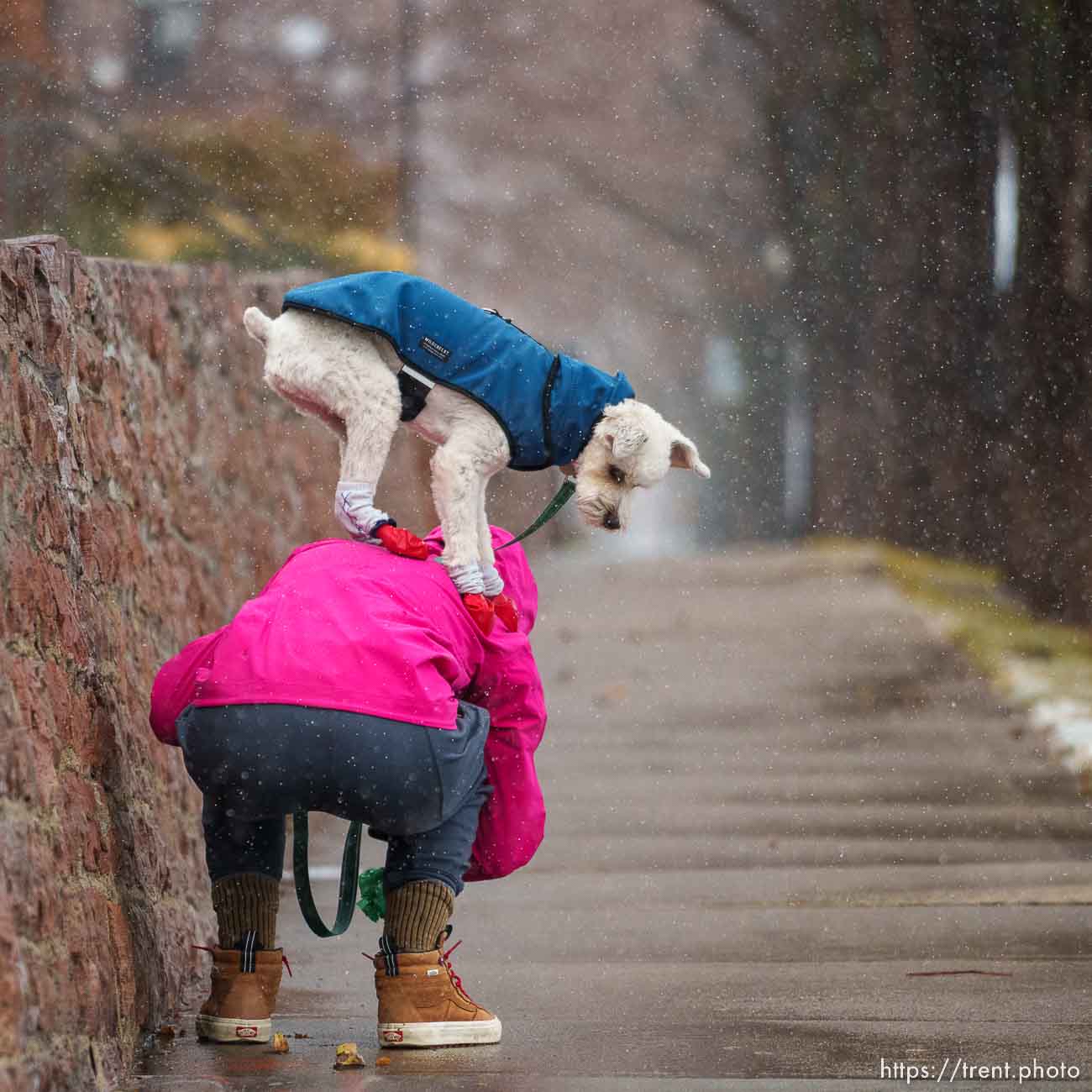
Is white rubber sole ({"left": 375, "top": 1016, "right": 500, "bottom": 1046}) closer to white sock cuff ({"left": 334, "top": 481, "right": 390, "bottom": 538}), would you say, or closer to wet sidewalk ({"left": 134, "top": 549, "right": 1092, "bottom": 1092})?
wet sidewalk ({"left": 134, "top": 549, "right": 1092, "bottom": 1092})

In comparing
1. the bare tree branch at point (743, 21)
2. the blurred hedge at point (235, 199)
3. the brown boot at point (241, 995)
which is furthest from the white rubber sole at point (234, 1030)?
the bare tree branch at point (743, 21)

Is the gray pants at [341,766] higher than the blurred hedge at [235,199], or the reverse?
the blurred hedge at [235,199]

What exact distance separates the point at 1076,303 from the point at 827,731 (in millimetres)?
5947

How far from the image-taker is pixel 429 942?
3.61 meters

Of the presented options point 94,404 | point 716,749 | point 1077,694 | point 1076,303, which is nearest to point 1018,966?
point 94,404

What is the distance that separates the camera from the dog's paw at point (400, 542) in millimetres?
3559

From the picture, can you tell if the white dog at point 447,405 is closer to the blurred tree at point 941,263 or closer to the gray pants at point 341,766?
the gray pants at point 341,766

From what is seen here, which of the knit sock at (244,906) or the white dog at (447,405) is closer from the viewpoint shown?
the white dog at (447,405)

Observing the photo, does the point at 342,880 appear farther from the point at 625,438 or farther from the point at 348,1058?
the point at 625,438

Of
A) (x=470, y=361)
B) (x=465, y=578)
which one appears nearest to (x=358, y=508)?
(x=465, y=578)

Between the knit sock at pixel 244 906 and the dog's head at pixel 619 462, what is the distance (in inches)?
40.1

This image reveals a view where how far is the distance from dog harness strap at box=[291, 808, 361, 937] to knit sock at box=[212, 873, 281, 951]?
0.28 ft

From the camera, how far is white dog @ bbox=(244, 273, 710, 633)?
3.55 meters

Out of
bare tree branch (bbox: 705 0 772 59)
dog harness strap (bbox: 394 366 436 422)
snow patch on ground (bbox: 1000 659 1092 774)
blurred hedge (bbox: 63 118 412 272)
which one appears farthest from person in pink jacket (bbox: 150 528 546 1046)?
bare tree branch (bbox: 705 0 772 59)
